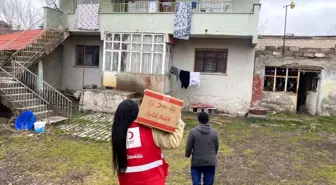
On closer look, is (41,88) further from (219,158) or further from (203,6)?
(219,158)

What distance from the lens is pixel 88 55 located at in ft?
48.6

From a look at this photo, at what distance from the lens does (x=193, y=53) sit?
13.2 metres

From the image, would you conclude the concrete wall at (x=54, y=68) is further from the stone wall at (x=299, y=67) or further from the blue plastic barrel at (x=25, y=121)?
the stone wall at (x=299, y=67)

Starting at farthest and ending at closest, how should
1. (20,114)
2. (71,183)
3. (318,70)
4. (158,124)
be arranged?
(318,70) < (20,114) < (71,183) < (158,124)

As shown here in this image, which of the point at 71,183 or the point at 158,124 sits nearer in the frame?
the point at 158,124

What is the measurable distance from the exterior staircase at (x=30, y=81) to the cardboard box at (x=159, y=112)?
8.10 m

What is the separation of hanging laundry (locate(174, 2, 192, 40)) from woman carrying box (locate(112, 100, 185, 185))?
991 centimetres

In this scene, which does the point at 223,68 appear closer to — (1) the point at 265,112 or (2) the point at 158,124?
(1) the point at 265,112

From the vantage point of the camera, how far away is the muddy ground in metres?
5.47

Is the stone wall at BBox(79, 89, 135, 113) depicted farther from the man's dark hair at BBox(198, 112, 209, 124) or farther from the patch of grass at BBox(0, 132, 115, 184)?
the man's dark hair at BBox(198, 112, 209, 124)

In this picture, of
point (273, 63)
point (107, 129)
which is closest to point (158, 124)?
point (107, 129)

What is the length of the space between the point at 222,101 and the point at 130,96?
14.4 ft

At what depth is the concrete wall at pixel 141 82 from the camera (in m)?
12.3

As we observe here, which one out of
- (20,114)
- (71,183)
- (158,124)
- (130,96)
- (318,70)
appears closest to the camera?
(158,124)
